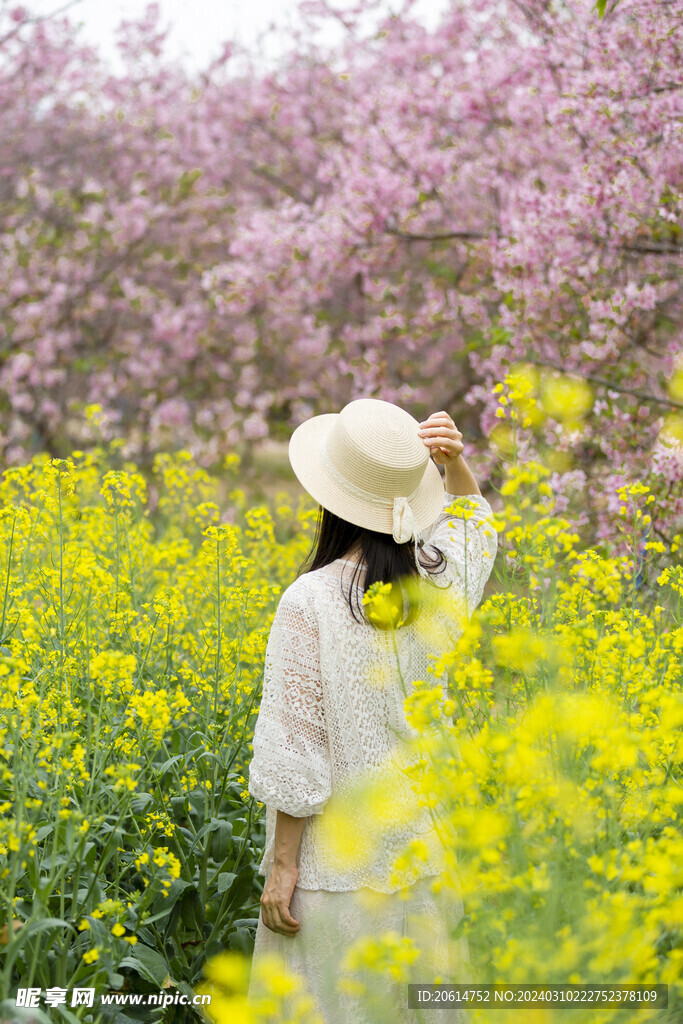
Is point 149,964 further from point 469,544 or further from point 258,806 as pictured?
point 469,544

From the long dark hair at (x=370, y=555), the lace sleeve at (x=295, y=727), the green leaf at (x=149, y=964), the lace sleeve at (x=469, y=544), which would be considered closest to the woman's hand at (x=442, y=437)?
the lace sleeve at (x=469, y=544)

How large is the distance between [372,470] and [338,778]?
72cm

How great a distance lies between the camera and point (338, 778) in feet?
6.90

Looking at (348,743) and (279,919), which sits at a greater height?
(348,743)

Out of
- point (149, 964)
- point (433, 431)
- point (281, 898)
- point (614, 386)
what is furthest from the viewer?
point (614, 386)

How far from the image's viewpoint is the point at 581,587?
241 centimetres

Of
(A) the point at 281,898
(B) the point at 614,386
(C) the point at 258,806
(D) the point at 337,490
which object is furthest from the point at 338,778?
(B) the point at 614,386

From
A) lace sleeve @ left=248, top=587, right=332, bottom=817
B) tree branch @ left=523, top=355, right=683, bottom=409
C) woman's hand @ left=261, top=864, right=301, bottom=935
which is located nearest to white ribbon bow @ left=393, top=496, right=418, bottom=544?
lace sleeve @ left=248, top=587, right=332, bottom=817

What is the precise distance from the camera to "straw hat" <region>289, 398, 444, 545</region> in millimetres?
2139

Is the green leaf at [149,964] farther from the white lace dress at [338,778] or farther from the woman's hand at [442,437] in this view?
the woman's hand at [442,437]

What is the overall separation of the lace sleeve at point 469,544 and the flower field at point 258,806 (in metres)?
0.06

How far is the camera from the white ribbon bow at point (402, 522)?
2.10 metres

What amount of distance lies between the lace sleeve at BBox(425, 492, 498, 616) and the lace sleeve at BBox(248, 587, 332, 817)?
40cm

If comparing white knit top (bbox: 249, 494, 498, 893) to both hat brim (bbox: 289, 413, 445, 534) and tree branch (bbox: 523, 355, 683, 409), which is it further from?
tree branch (bbox: 523, 355, 683, 409)
